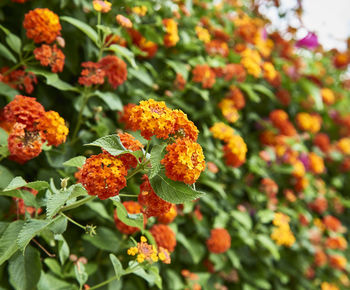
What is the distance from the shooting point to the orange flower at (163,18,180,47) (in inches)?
73.7

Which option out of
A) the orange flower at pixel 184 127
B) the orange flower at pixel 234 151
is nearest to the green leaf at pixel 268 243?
the orange flower at pixel 234 151

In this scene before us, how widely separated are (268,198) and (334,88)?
1629 millimetres

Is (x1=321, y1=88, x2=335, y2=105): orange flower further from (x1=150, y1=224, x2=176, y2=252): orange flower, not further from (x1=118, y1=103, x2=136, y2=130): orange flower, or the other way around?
(x1=150, y1=224, x2=176, y2=252): orange flower

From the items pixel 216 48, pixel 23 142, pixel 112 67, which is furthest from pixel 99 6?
pixel 216 48

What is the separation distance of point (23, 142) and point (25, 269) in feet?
1.41

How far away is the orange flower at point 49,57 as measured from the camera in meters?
1.40

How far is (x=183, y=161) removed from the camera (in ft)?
3.02

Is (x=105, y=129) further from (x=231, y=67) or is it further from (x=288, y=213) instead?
(x=288, y=213)

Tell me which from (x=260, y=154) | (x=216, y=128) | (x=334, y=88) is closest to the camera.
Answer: (x=216, y=128)

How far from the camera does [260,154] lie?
2.35 meters

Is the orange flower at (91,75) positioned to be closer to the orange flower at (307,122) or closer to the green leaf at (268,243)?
the green leaf at (268,243)

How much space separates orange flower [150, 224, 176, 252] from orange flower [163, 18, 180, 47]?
99cm

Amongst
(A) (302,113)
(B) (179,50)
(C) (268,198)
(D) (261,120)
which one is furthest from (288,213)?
(B) (179,50)

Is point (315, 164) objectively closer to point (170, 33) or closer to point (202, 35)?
point (202, 35)
